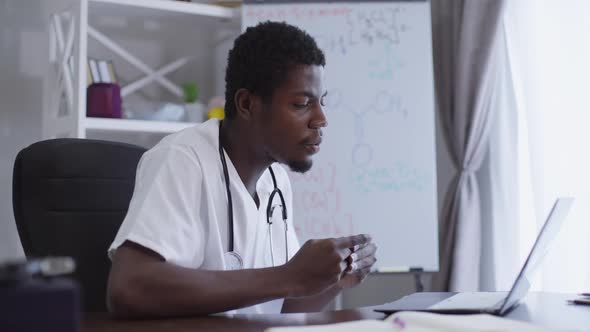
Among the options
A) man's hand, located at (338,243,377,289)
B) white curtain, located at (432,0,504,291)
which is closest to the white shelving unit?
white curtain, located at (432,0,504,291)

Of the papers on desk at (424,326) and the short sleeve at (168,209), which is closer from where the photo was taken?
the papers on desk at (424,326)

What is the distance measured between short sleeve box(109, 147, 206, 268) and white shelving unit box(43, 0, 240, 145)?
138cm

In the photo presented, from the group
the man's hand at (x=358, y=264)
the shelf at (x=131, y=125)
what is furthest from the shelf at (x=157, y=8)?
the man's hand at (x=358, y=264)

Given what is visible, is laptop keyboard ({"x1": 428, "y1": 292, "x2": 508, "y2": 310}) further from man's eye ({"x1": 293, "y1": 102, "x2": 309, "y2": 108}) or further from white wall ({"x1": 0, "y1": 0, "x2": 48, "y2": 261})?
white wall ({"x1": 0, "y1": 0, "x2": 48, "y2": 261})

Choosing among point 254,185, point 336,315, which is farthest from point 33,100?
point 336,315

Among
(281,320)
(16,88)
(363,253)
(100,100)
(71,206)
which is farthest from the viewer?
(16,88)

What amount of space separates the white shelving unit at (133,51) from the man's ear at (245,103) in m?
1.25

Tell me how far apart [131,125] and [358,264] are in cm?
161

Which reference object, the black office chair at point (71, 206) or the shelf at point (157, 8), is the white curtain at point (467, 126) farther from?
the black office chair at point (71, 206)

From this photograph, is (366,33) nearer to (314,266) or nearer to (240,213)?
(240,213)

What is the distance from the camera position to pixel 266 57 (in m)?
1.44

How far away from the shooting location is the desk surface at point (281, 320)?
0.96 metres

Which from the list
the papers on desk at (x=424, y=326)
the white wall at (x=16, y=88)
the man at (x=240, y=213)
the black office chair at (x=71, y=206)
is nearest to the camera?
the papers on desk at (x=424, y=326)

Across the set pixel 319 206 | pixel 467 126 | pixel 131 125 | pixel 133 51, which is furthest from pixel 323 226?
pixel 133 51
